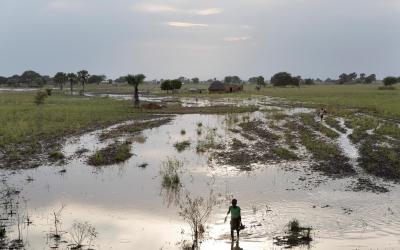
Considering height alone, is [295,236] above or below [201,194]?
below

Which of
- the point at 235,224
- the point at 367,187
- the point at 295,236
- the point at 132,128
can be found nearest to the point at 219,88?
the point at 132,128

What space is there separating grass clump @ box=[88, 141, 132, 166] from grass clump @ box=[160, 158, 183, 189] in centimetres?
318

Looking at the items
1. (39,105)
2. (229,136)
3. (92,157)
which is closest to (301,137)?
(229,136)

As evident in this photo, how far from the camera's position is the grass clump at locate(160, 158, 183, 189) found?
78.3ft

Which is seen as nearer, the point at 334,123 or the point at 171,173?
the point at 171,173

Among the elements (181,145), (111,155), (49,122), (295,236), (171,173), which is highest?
(49,122)

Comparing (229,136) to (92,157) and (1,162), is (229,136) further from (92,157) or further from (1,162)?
(1,162)

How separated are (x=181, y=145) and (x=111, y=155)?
641 centimetres

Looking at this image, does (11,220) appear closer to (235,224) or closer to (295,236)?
(235,224)

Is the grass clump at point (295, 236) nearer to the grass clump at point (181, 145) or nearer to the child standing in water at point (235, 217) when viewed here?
the child standing in water at point (235, 217)

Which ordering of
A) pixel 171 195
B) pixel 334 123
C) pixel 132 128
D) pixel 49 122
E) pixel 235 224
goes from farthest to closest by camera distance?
1. pixel 334 123
2. pixel 49 122
3. pixel 132 128
4. pixel 171 195
5. pixel 235 224

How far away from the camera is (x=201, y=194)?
21.8 m

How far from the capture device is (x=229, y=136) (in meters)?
40.2

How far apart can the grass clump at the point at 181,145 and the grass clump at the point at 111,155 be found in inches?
145
